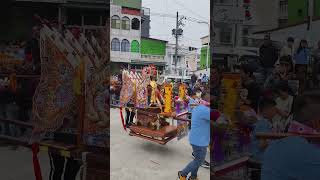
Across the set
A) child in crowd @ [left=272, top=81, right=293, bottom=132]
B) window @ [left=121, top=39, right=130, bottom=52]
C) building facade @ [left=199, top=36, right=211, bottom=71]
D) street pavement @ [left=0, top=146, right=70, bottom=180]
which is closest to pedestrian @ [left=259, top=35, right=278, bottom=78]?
child in crowd @ [left=272, top=81, right=293, bottom=132]

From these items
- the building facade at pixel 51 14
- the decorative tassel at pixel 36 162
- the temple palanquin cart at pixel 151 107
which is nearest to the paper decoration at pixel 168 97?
the temple palanquin cart at pixel 151 107

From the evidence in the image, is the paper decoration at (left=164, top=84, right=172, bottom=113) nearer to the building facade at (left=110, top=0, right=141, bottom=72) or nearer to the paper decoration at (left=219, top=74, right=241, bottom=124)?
the building facade at (left=110, top=0, right=141, bottom=72)

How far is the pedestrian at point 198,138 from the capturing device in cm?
279

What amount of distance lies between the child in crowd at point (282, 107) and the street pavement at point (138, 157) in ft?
2.68

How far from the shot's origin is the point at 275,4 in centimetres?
248

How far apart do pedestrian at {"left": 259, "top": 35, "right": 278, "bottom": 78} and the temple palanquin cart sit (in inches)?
22.1

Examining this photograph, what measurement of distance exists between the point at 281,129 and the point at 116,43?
47.4 inches

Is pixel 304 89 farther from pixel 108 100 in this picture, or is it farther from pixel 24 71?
pixel 24 71

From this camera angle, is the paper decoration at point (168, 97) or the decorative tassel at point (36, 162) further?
the decorative tassel at point (36, 162)

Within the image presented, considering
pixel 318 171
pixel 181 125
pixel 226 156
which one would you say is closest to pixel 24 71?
pixel 181 125

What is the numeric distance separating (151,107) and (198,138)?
61cm

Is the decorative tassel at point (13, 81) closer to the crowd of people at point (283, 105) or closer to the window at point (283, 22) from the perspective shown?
the crowd of people at point (283, 105)

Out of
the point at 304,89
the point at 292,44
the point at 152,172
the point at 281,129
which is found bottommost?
the point at 152,172

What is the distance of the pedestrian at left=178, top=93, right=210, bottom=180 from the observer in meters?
2.79
